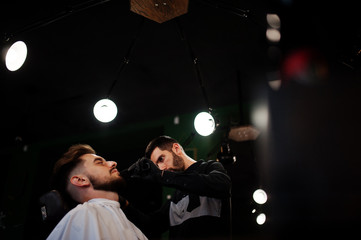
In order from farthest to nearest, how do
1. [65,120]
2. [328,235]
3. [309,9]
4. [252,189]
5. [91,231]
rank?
[65,120], [252,189], [328,235], [309,9], [91,231]

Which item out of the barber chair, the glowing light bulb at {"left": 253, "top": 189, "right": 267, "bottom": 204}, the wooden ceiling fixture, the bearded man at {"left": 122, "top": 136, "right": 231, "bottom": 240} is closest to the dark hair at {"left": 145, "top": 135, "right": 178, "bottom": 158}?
the bearded man at {"left": 122, "top": 136, "right": 231, "bottom": 240}

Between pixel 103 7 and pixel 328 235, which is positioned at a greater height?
pixel 103 7

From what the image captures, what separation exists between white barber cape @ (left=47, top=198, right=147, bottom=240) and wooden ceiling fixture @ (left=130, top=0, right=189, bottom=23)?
1.50m

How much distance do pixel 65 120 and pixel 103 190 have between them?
446 cm

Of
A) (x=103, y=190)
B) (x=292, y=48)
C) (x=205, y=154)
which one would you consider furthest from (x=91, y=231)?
(x=205, y=154)

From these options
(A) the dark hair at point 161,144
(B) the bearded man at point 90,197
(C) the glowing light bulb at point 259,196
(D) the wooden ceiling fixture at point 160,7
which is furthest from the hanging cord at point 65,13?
(C) the glowing light bulb at point 259,196

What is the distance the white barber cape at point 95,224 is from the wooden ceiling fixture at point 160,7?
1498 millimetres

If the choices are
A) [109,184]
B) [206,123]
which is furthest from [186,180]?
[206,123]

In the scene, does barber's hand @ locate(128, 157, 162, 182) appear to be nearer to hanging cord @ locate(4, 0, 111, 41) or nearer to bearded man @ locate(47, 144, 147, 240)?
bearded man @ locate(47, 144, 147, 240)

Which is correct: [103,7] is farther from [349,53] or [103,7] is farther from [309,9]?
[349,53]

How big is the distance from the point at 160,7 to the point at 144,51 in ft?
6.10

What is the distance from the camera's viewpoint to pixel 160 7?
219 cm

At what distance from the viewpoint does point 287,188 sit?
4176 mm

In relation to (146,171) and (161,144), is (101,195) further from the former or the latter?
(161,144)
